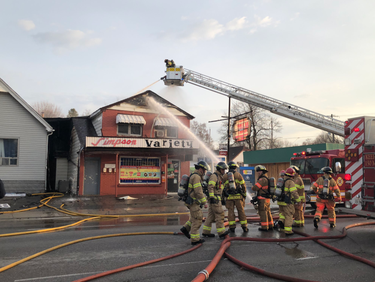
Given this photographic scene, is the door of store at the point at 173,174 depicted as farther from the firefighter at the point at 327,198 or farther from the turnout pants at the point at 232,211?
the turnout pants at the point at 232,211

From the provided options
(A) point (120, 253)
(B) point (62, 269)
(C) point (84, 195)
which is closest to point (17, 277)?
(B) point (62, 269)

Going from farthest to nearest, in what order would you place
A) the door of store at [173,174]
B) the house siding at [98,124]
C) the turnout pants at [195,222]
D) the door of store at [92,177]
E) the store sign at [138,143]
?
the door of store at [173,174] → the house siding at [98,124] → the door of store at [92,177] → the store sign at [138,143] → the turnout pants at [195,222]

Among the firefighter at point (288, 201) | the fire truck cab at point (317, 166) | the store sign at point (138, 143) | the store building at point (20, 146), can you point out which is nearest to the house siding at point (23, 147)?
the store building at point (20, 146)

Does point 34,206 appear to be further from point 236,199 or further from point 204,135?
point 204,135

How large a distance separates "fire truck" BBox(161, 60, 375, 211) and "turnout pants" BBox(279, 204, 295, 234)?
1426 mm

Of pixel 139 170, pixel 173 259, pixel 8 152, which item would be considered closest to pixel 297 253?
pixel 173 259

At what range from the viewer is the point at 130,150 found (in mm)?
18031

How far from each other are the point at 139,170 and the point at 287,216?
1247 cm

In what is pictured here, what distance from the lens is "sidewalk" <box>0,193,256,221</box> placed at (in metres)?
12.2

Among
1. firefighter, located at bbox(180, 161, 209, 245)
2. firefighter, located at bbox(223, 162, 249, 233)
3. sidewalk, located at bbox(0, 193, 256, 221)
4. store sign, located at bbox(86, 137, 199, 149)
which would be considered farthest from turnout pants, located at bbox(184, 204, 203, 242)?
store sign, located at bbox(86, 137, 199, 149)

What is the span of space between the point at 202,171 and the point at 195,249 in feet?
6.05

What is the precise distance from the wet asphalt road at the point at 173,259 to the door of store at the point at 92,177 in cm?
972

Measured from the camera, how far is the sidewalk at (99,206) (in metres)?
12.2

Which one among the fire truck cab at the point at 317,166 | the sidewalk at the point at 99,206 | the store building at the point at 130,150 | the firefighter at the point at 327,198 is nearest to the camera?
the firefighter at the point at 327,198
